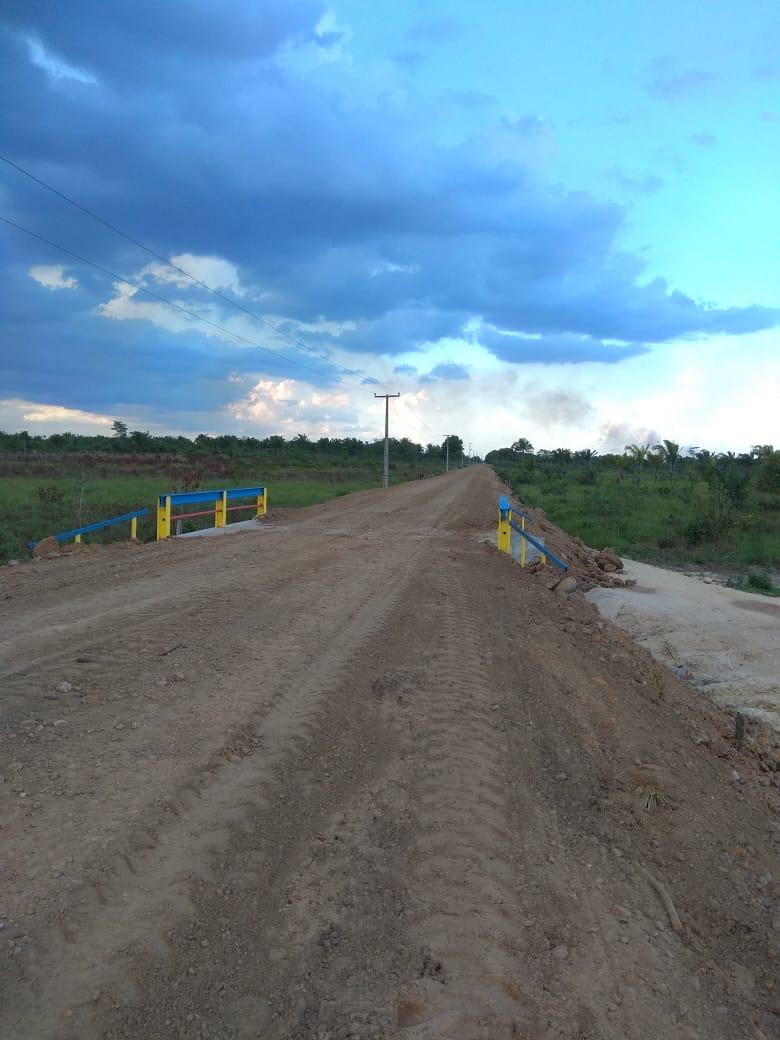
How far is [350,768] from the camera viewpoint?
13.4 feet

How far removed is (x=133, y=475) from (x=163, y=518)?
27436 millimetres

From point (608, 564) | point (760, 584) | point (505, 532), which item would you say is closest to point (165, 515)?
point (505, 532)

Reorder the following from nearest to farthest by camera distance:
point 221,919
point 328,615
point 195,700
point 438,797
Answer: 1. point 221,919
2. point 438,797
3. point 195,700
4. point 328,615

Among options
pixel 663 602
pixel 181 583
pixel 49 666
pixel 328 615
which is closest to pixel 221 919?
pixel 49 666

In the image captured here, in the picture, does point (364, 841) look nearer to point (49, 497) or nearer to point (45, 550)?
point (45, 550)

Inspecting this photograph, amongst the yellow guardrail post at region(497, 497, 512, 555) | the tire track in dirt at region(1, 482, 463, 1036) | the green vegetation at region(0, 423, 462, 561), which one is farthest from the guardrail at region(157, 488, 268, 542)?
the tire track in dirt at region(1, 482, 463, 1036)

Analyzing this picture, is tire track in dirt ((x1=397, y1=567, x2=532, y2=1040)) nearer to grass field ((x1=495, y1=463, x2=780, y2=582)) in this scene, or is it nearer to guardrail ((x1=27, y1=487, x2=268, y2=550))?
guardrail ((x1=27, y1=487, x2=268, y2=550))

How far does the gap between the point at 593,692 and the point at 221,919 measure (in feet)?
13.3

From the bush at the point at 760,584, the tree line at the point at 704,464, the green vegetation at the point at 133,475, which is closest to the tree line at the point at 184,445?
the green vegetation at the point at 133,475

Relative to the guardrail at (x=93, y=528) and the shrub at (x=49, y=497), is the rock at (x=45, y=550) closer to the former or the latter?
the guardrail at (x=93, y=528)

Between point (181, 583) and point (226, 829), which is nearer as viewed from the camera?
point (226, 829)

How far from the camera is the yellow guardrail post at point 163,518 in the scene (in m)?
12.8

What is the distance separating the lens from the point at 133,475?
1511 inches

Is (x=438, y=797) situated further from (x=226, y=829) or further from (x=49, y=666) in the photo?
(x=49, y=666)
